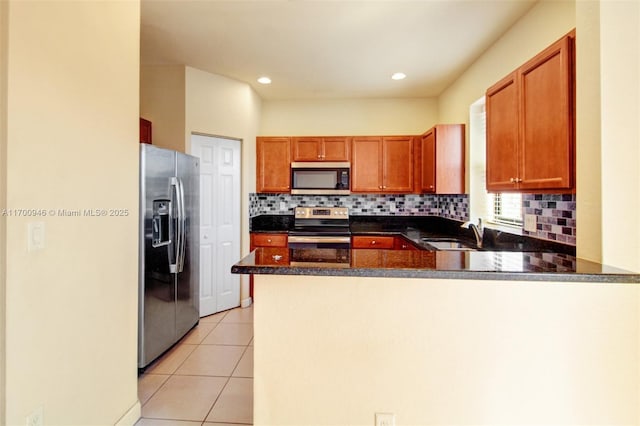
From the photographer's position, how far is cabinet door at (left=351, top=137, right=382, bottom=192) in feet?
13.7

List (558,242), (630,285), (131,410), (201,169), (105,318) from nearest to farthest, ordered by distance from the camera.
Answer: (630,285)
(105,318)
(131,410)
(558,242)
(201,169)

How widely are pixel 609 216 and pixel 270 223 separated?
369cm

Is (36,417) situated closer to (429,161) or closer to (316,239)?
(316,239)

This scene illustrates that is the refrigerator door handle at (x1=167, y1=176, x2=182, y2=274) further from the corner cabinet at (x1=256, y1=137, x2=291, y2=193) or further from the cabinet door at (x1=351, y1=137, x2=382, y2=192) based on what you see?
the cabinet door at (x1=351, y1=137, x2=382, y2=192)

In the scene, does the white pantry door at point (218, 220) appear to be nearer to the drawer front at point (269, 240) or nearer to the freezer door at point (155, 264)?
the drawer front at point (269, 240)

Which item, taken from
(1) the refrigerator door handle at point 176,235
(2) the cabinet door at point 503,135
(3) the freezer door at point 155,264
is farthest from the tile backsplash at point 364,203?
(2) the cabinet door at point 503,135

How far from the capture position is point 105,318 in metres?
1.65

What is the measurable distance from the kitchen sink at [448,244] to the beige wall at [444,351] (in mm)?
1538

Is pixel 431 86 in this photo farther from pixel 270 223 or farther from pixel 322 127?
pixel 270 223

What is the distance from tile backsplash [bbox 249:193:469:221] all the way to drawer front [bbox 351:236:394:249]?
24.9 inches

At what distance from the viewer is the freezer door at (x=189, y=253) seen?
286 centimetres

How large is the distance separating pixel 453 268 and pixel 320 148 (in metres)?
3.17

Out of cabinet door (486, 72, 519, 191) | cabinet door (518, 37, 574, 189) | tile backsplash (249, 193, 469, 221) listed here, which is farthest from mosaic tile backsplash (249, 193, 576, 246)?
cabinet door (518, 37, 574, 189)

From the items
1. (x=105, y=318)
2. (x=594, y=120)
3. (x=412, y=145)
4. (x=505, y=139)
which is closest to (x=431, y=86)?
(x=412, y=145)
